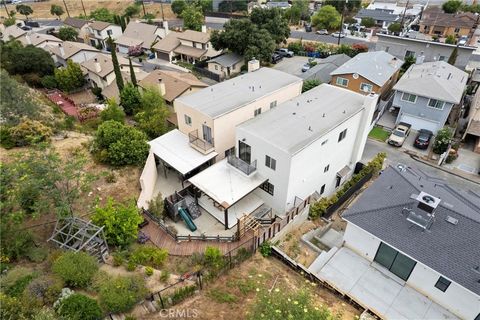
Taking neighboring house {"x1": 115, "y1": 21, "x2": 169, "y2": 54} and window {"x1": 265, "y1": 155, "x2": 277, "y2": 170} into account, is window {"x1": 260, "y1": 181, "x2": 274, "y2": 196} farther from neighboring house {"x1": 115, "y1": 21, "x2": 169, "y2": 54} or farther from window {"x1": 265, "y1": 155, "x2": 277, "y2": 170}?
neighboring house {"x1": 115, "y1": 21, "x2": 169, "y2": 54}

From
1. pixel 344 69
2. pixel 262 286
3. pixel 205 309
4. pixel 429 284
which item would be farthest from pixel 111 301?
pixel 344 69

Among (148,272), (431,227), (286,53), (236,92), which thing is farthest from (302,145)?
(286,53)

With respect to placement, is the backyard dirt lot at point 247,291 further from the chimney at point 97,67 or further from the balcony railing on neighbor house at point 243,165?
the chimney at point 97,67

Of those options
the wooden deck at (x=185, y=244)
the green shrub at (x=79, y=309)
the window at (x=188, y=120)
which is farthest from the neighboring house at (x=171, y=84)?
the green shrub at (x=79, y=309)

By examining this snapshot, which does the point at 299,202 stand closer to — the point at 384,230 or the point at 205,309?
the point at 384,230

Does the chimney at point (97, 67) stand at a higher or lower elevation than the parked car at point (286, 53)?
higher

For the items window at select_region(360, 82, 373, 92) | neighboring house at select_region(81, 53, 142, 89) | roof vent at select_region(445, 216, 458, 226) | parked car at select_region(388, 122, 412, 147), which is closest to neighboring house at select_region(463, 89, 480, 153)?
parked car at select_region(388, 122, 412, 147)
